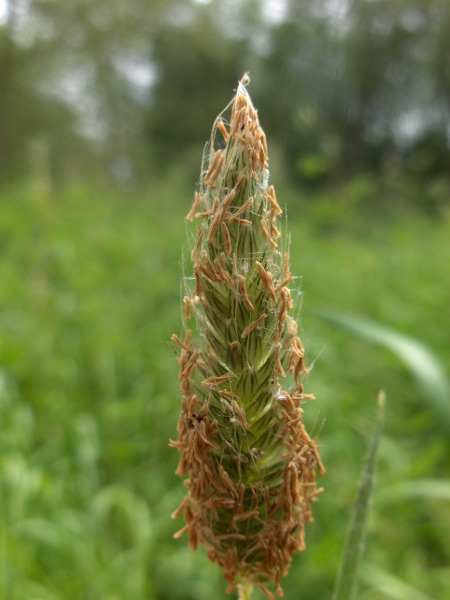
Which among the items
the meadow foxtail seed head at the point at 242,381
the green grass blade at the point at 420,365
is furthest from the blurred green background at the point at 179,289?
the meadow foxtail seed head at the point at 242,381

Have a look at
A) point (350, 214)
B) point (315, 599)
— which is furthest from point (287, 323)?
point (350, 214)

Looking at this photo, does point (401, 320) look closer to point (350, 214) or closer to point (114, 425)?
point (350, 214)

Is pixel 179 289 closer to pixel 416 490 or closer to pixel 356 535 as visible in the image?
pixel 356 535

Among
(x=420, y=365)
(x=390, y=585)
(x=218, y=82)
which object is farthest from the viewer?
(x=218, y=82)

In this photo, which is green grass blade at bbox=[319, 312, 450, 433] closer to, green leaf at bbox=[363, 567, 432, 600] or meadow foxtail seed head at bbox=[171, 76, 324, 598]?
green leaf at bbox=[363, 567, 432, 600]

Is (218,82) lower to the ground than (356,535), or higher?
higher

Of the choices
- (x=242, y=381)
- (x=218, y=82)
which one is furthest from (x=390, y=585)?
(x=218, y=82)
